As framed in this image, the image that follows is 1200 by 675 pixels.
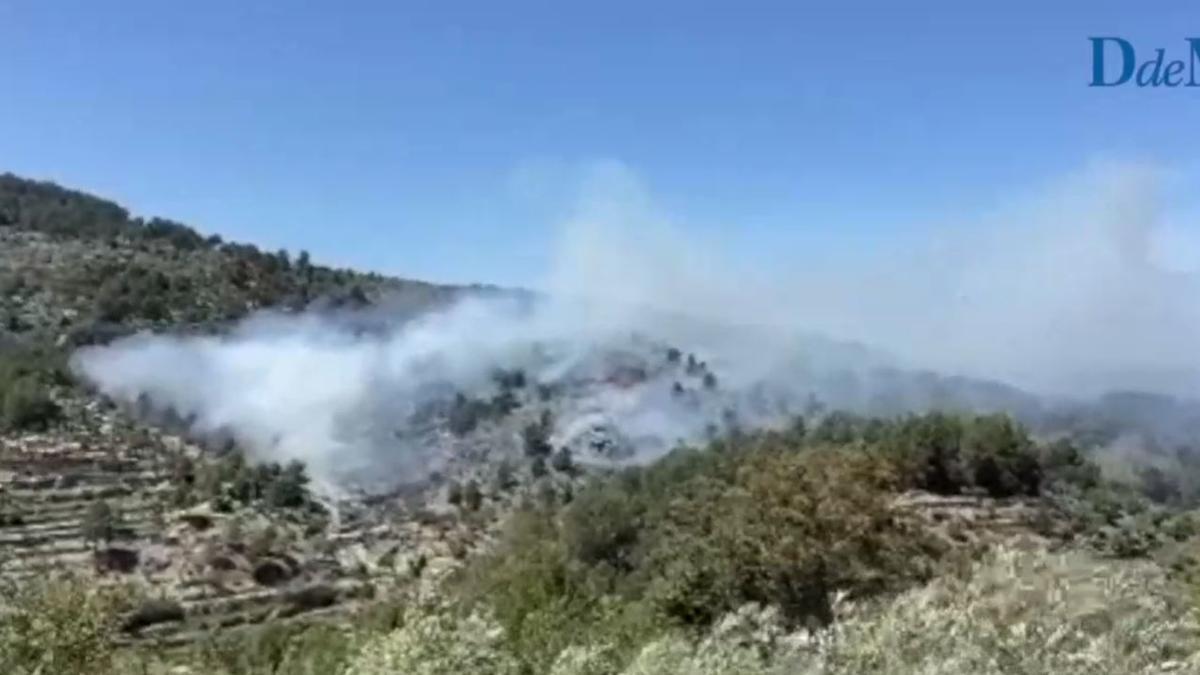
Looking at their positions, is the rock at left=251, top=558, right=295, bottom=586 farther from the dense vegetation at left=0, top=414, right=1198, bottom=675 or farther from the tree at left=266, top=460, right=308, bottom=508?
the tree at left=266, top=460, right=308, bottom=508

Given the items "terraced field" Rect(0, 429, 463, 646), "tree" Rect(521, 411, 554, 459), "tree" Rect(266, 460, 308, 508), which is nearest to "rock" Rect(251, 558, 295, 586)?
"terraced field" Rect(0, 429, 463, 646)

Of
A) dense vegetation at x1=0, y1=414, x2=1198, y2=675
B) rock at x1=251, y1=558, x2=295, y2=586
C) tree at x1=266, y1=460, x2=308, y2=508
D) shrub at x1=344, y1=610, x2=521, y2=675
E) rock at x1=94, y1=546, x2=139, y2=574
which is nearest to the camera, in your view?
shrub at x1=344, y1=610, x2=521, y2=675

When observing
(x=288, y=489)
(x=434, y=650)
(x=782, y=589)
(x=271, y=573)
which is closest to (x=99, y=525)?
(x=271, y=573)

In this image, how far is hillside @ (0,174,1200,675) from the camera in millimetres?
18094

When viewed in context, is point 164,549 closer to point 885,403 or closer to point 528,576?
point 528,576

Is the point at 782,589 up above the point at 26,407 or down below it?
above

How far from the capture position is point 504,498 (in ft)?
334

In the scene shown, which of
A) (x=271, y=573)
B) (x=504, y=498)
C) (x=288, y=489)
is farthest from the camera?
(x=504, y=498)

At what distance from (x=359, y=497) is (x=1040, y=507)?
5075 cm

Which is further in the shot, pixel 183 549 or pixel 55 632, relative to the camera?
pixel 183 549

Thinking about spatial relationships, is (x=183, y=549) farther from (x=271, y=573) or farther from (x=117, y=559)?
(x=271, y=573)

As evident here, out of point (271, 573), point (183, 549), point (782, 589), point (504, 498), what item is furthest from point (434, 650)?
point (504, 498)

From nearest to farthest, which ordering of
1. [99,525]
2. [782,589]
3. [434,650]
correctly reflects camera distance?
[434,650] → [782,589] → [99,525]

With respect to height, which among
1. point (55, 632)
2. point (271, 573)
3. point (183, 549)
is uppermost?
point (55, 632)
